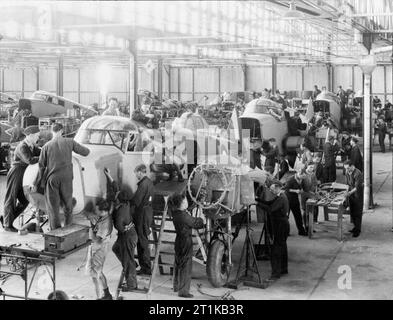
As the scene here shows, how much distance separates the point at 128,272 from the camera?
820cm

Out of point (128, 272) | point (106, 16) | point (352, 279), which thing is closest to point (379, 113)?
point (106, 16)

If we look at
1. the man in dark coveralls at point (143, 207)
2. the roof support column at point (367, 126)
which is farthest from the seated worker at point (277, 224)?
the roof support column at point (367, 126)

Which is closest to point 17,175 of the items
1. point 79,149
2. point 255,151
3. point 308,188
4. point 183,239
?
point 79,149

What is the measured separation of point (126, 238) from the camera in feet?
26.3

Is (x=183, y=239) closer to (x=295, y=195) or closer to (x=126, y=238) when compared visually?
(x=126, y=238)

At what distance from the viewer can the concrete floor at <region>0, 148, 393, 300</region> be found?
27.9ft

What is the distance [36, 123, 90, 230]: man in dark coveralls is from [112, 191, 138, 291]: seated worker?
80 centimetres

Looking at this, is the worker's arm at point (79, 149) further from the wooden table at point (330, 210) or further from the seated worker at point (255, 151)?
the seated worker at point (255, 151)

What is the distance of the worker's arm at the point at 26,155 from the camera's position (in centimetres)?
938

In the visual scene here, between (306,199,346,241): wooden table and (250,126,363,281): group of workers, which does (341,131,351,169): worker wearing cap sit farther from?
(306,199,346,241): wooden table

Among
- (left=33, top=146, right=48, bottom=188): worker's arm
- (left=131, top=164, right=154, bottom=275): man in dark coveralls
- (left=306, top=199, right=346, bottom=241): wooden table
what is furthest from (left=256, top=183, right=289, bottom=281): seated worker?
(left=33, top=146, right=48, bottom=188): worker's arm

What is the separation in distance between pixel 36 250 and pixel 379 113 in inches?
917

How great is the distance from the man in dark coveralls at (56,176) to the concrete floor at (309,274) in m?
1.15
